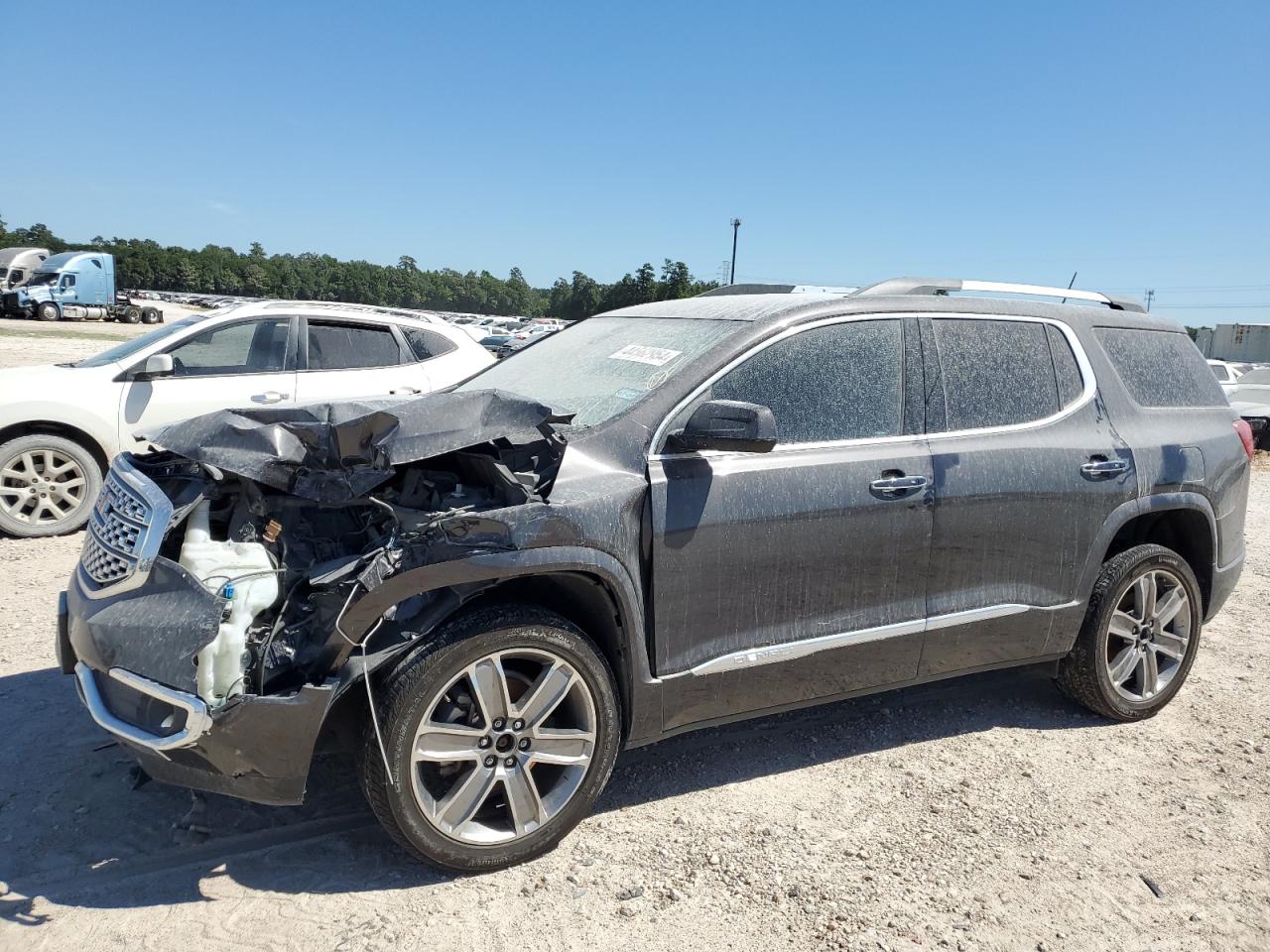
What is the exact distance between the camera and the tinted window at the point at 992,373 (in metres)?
3.74

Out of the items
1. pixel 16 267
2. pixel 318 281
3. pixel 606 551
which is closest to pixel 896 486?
pixel 606 551

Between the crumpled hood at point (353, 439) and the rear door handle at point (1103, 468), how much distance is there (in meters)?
2.40

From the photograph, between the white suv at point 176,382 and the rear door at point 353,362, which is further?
the rear door at point 353,362

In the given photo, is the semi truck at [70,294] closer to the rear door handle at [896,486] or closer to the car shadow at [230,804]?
the car shadow at [230,804]

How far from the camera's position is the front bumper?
2.56m

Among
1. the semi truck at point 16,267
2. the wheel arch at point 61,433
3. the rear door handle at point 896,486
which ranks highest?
the semi truck at point 16,267

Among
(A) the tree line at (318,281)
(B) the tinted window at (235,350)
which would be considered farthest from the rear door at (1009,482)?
(A) the tree line at (318,281)

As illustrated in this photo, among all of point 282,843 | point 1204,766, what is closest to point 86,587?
point 282,843

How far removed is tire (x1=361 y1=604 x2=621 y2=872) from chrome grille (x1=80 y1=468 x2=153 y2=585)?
3.01 feet

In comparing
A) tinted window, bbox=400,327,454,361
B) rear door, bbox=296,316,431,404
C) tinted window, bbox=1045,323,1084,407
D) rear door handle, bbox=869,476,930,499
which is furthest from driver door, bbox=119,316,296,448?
tinted window, bbox=1045,323,1084,407

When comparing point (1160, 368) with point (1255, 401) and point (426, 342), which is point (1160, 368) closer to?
point (426, 342)

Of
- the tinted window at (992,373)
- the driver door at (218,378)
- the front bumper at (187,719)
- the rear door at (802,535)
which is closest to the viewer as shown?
the front bumper at (187,719)

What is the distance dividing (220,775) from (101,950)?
0.54 meters

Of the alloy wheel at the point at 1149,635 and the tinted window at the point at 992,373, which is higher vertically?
the tinted window at the point at 992,373
